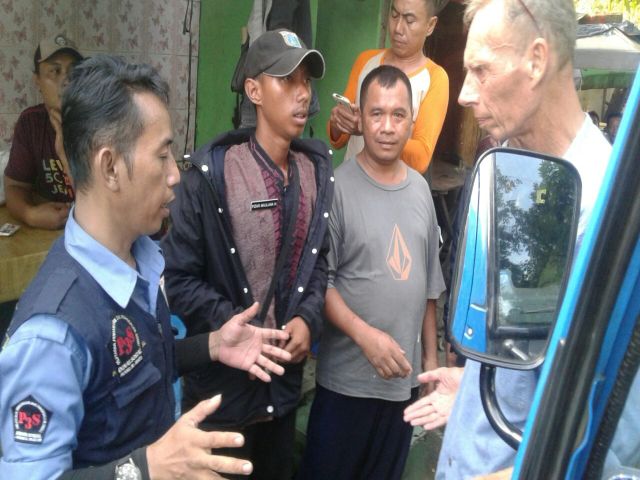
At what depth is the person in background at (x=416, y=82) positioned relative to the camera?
3.07 metres

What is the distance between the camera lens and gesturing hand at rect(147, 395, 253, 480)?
1.21m

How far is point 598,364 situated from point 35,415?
3.46 feet

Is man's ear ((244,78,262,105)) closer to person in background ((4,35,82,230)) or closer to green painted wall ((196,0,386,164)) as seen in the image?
person in background ((4,35,82,230))

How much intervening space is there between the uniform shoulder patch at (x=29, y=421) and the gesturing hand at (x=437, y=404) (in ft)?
2.94

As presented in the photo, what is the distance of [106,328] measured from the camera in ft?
4.38

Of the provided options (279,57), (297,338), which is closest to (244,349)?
(297,338)

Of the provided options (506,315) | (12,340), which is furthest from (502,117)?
(12,340)

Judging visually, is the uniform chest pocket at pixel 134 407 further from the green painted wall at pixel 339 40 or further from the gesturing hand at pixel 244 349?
the green painted wall at pixel 339 40

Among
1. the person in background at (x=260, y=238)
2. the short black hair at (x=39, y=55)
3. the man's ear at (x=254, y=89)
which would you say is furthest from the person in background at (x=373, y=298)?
the short black hair at (x=39, y=55)

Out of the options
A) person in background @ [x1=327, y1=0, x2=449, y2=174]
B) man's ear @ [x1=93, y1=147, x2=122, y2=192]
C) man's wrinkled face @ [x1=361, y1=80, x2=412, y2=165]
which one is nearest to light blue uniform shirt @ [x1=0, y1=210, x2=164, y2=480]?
man's ear @ [x1=93, y1=147, x2=122, y2=192]

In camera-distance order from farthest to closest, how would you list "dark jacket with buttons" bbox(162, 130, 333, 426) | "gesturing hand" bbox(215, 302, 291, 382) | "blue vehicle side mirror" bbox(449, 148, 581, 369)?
"dark jacket with buttons" bbox(162, 130, 333, 426) → "gesturing hand" bbox(215, 302, 291, 382) → "blue vehicle side mirror" bbox(449, 148, 581, 369)

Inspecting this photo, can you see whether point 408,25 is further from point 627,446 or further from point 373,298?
point 627,446

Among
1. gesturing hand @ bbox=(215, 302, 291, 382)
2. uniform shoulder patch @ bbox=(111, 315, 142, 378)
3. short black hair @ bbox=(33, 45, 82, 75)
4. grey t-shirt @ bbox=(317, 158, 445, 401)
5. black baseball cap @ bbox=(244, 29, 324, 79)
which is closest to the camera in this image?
uniform shoulder patch @ bbox=(111, 315, 142, 378)

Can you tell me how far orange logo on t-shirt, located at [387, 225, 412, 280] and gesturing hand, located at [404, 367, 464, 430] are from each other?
2.58ft
